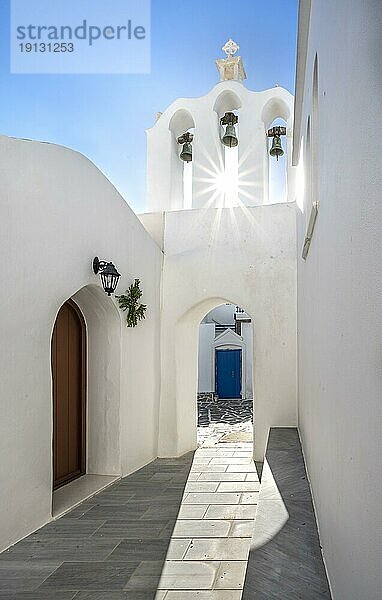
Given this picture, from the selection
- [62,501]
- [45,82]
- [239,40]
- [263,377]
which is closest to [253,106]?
[239,40]

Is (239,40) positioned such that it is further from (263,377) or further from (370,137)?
(370,137)

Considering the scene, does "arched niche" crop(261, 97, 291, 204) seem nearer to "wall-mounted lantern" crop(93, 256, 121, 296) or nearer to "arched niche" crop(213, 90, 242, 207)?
"arched niche" crop(213, 90, 242, 207)

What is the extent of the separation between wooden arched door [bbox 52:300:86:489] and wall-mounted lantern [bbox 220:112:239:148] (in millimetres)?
3665

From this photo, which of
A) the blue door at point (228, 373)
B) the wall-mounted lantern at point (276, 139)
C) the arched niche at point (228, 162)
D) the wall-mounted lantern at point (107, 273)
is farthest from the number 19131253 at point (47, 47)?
the blue door at point (228, 373)

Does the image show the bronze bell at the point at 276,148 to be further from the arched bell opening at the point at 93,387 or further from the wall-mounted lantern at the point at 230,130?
the arched bell opening at the point at 93,387

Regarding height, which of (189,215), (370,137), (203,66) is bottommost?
(370,137)

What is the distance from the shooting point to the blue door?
2138 centimetres

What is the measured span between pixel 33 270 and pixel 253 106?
580 centimetres

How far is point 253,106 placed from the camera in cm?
998

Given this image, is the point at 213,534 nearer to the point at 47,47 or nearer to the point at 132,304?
the point at 132,304

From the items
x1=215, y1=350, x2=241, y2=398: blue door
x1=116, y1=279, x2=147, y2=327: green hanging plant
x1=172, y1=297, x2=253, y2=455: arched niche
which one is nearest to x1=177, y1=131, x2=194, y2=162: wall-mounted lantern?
x1=172, y1=297, x2=253, y2=455: arched niche

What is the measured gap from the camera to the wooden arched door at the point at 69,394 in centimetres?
724

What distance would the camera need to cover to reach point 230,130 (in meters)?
9.40

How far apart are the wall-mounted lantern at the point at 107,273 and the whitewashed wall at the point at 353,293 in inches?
162
